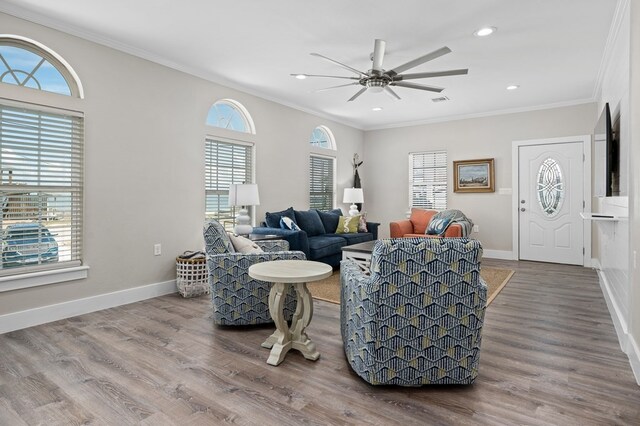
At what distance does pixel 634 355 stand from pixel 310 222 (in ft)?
13.3

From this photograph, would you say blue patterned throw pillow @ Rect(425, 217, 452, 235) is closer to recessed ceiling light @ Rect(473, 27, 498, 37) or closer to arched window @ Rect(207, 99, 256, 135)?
recessed ceiling light @ Rect(473, 27, 498, 37)

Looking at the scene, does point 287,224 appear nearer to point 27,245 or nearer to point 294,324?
point 294,324

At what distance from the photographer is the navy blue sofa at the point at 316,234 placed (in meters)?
4.88

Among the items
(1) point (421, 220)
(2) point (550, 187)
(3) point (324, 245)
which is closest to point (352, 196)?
(1) point (421, 220)

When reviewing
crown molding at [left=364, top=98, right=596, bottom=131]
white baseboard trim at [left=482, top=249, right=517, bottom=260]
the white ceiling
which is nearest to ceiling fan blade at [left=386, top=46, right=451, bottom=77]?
the white ceiling

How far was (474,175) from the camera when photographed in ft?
22.5

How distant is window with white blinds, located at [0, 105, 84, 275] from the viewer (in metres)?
3.12

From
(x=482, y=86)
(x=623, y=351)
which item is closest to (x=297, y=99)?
(x=482, y=86)

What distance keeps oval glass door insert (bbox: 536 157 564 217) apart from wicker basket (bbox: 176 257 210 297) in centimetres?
550

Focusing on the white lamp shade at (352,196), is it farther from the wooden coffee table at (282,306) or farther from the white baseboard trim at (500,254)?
the wooden coffee table at (282,306)

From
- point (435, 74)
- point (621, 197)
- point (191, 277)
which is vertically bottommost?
point (191, 277)

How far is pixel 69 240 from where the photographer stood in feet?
11.5

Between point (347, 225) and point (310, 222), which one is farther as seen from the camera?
point (347, 225)

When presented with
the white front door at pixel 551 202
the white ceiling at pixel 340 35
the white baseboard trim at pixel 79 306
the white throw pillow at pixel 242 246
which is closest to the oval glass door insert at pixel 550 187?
the white front door at pixel 551 202
